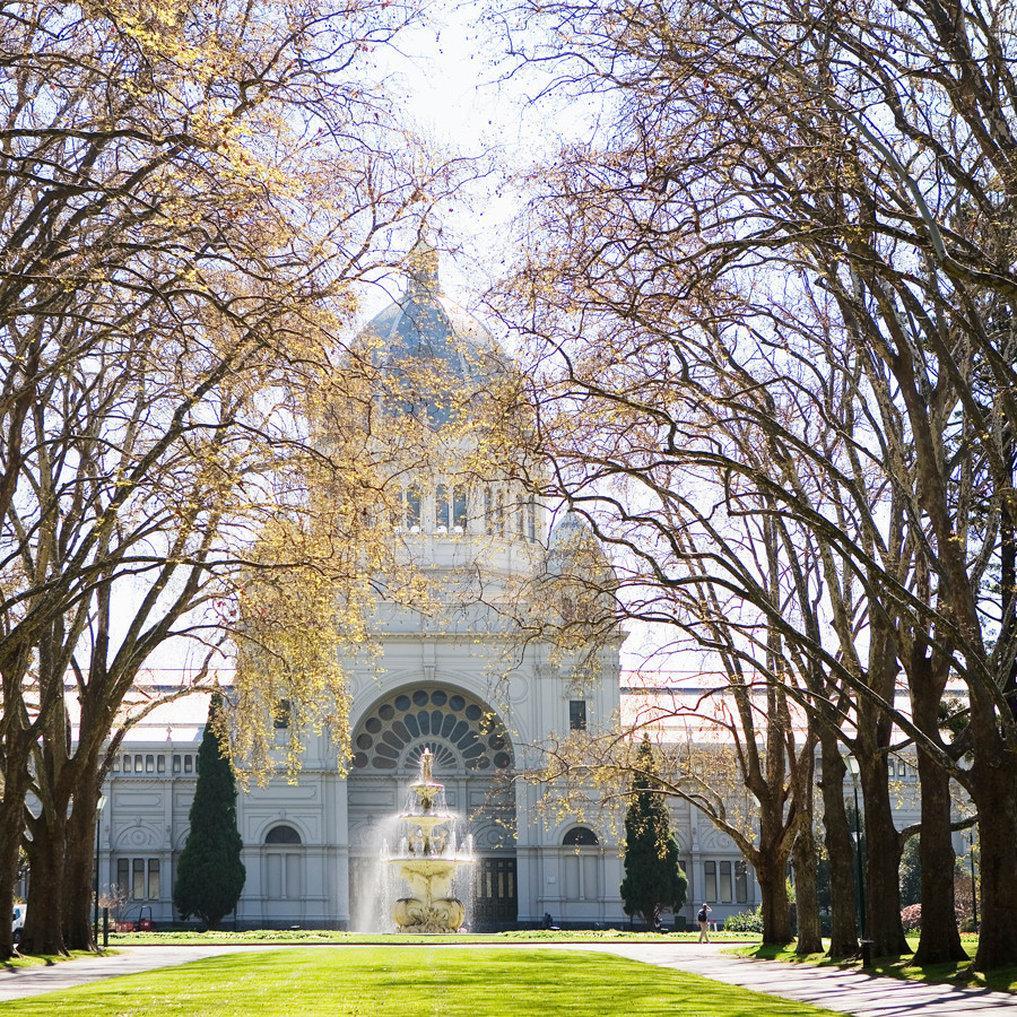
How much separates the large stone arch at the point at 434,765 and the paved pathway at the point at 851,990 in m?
37.0

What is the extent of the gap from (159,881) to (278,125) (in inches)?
2209

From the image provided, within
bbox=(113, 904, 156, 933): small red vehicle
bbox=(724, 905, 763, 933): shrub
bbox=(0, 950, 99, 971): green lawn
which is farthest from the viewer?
bbox=(113, 904, 156, 933): small red vehicle

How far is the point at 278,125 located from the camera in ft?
54.1

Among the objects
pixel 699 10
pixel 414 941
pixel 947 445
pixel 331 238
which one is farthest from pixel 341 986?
pixel 414 941

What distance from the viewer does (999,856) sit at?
787 inches

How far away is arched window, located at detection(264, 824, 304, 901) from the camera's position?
65.3 m

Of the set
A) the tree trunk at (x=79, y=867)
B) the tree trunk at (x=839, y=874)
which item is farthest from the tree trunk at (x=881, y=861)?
the tree trunk at (x=79, y=867)

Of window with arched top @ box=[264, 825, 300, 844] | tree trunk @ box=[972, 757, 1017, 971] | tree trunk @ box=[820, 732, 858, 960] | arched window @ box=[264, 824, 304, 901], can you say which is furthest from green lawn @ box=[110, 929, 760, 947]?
tree trunk @ box=[972, 757, 1017, 971]

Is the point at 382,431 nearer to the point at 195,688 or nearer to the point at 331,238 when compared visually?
the point at 331,238

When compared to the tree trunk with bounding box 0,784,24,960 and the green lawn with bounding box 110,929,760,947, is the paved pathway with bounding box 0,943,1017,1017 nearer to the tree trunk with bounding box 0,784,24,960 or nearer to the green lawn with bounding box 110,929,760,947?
the tree trunk with bounding box 0,784,24,960

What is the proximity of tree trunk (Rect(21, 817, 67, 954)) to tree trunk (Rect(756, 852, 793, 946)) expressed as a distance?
526 inches

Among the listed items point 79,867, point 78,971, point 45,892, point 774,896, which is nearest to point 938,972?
point 774,896

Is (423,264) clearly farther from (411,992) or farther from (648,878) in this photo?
(648,878)

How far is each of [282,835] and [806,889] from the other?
38179 mm
